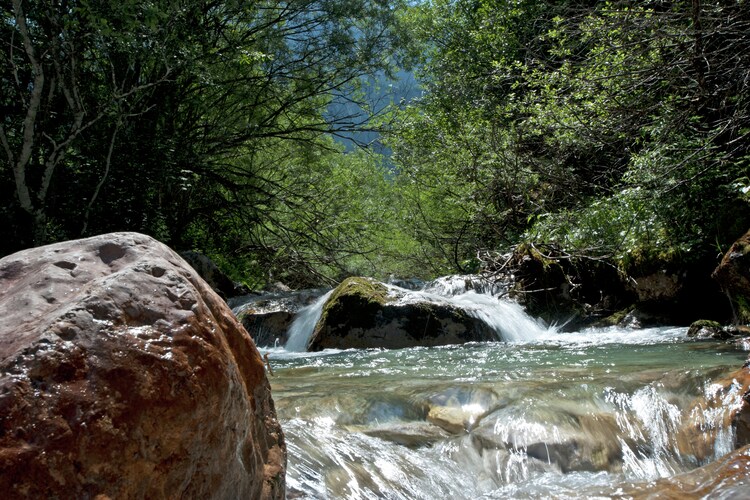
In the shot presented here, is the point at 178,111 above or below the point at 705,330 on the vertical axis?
above

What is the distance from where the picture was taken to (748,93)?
805 centimetres

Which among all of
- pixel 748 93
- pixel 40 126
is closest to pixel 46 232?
pixel 40 126

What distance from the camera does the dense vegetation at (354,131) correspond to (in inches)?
295

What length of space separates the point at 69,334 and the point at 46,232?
7.55 m

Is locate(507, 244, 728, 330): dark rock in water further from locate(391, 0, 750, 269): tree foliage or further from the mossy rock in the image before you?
the mossy rock

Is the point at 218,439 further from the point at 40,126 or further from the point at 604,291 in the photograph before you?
the point at 604,291

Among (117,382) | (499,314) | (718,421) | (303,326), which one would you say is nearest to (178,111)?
(303,326)

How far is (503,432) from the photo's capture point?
3.63 meters

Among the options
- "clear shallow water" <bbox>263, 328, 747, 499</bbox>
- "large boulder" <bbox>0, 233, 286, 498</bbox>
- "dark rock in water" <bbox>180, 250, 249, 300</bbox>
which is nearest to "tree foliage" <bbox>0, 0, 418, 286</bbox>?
"dark rock in water" <bbox>180, 250, 249, 300</bbox>

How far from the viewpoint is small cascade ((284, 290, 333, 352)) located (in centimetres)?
902

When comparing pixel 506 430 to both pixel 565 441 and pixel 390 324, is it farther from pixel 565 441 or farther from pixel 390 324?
pixel 390 324

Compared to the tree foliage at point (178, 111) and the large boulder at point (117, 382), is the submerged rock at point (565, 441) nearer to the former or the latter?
the large boulder at point (117, 382)

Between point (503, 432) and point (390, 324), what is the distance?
494cm

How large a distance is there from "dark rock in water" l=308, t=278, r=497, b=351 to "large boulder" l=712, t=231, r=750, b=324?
297 cm
